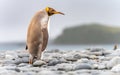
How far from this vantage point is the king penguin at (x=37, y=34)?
22.6 ft

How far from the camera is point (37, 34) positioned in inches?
271

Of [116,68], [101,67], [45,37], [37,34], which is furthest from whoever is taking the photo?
[45,37]

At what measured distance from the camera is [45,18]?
22.9ft

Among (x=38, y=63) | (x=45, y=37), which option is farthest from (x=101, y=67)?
(x=45, y=37)

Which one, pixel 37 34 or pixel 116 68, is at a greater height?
pixel 37 34

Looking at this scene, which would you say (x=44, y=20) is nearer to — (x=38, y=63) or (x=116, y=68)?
(x=38, y=63)

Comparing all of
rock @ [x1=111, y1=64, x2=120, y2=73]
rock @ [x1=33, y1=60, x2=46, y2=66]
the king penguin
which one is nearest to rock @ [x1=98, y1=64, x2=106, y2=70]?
rock @ [x1=111, y1=64, x2=120, y2=73]

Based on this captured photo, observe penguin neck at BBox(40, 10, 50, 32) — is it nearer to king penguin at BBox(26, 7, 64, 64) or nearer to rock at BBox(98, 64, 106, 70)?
king penguin at BBox(26, 7, 64, 64)

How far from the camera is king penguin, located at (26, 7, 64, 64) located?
688 centimetres

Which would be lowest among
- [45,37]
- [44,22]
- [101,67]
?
[101,67]

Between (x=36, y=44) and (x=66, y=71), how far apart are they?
124 cm

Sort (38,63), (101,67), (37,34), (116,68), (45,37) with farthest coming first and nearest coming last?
(45,37), (37,34), (38,63), (101,67), (116,68)

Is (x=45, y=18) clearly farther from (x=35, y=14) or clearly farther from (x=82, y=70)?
(x=82, y=70)

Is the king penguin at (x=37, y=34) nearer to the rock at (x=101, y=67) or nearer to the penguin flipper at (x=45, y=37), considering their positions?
the penguin flipper at (x=45, y=37)
